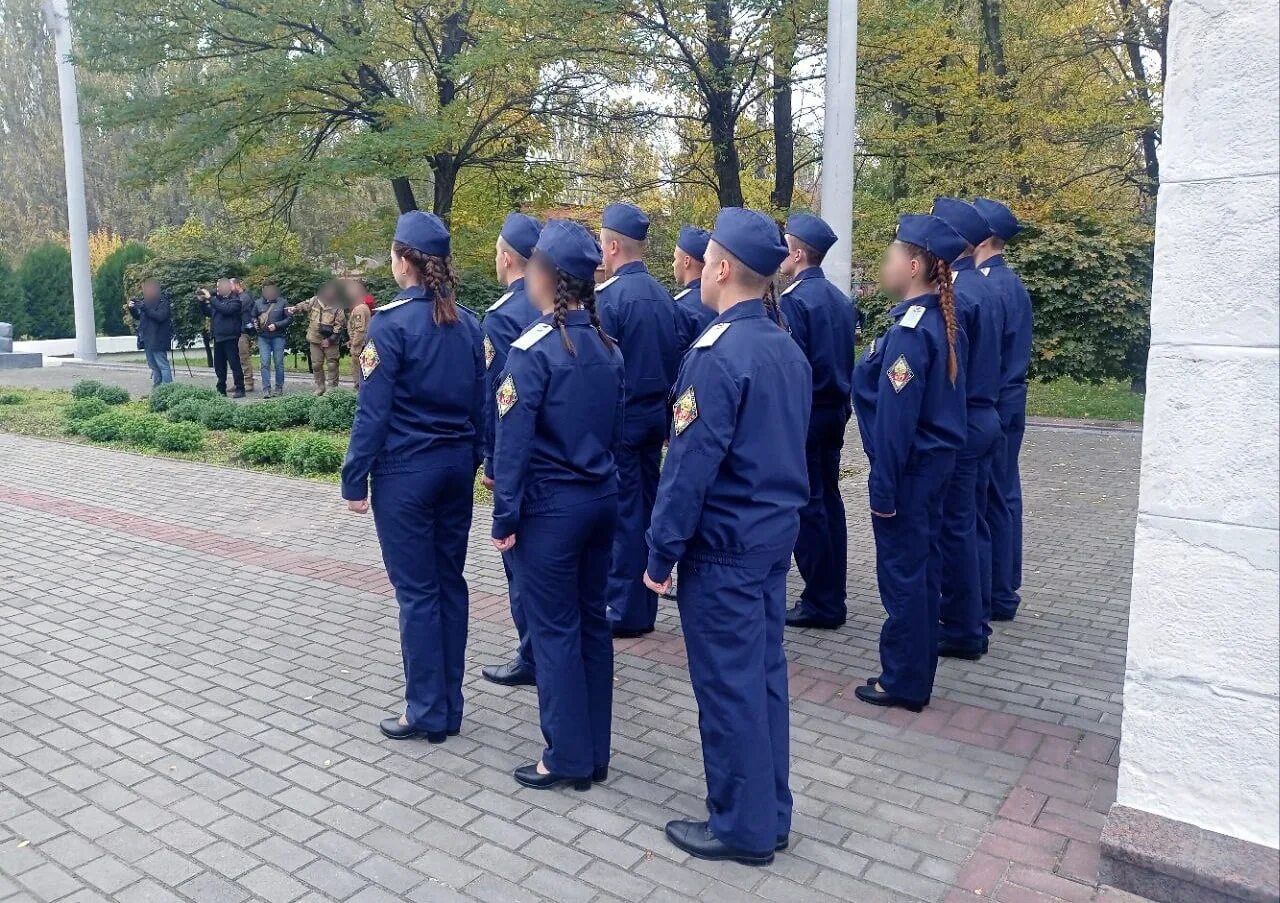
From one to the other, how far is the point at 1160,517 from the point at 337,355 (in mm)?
14437

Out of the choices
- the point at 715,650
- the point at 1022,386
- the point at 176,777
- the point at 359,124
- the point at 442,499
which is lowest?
the point at 176,777

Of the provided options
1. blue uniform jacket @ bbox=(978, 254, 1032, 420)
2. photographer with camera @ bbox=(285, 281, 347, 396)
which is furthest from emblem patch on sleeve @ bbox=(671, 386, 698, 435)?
photographer with camera @ bbox=(285, 281, 347, 396)

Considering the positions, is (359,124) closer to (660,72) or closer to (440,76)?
(440,76)

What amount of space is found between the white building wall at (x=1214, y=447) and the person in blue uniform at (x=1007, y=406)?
93.2 inches

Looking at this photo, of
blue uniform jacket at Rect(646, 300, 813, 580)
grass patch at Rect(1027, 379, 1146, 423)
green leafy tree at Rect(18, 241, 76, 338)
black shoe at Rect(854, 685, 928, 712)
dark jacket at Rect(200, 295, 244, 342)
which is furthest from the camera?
green leafy tree at Rect(18, 241, 76, 338)

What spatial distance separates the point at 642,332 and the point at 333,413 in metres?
8.52

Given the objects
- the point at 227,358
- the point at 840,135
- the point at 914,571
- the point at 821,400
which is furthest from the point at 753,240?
the point at 227,358

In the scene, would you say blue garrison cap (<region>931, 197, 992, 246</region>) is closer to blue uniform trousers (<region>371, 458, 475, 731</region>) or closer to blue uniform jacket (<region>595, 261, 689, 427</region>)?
blue uniform jacket (<region>595, 261, 689, 427</region>)

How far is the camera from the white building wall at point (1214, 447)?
3006 mm

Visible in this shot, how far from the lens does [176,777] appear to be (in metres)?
4.11

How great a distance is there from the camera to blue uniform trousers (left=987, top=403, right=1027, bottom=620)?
586 centimetres

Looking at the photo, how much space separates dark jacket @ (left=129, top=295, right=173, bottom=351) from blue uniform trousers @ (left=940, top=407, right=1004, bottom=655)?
1451 cm

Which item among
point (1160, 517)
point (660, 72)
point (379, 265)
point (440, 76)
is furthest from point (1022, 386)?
point (379, 265)

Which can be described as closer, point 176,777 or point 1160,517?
point 1160,517
